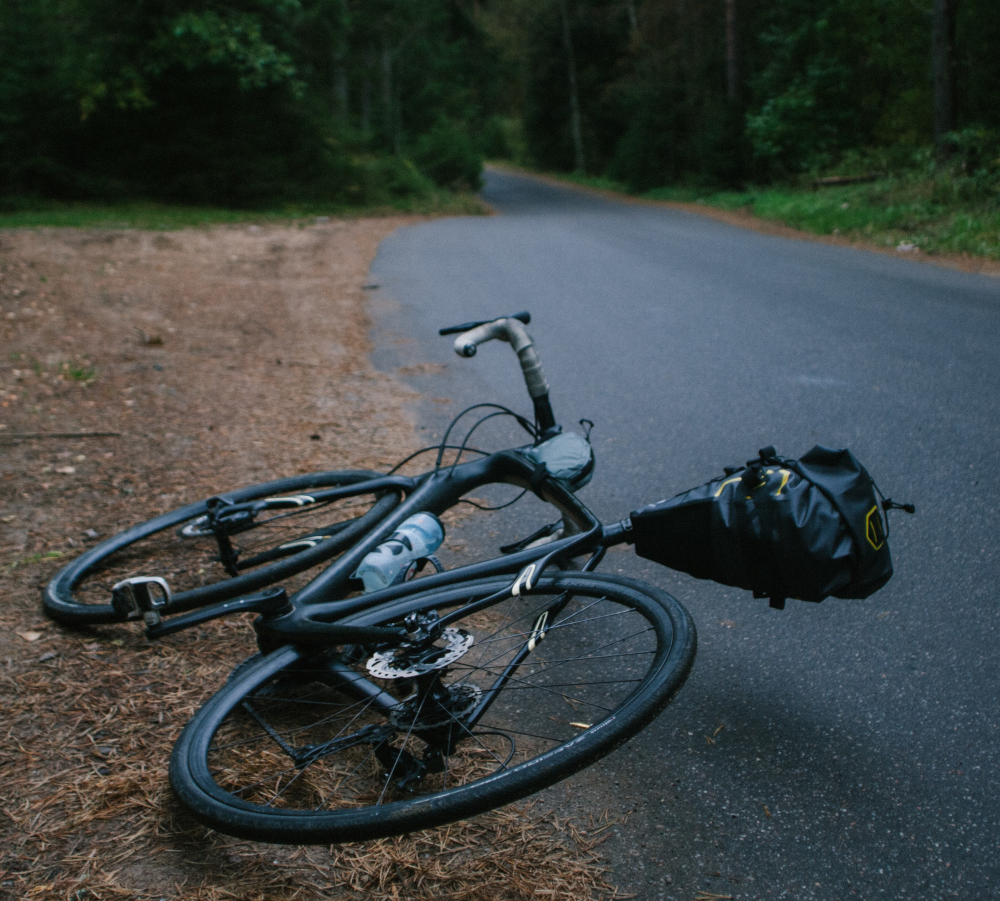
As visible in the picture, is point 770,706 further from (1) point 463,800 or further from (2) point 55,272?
(2) point 55,272

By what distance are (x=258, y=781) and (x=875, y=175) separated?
19100 mm

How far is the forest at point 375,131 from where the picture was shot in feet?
60.7

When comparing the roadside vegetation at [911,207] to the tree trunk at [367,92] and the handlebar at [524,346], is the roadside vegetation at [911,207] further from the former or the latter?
the tree trunk at [367,92]

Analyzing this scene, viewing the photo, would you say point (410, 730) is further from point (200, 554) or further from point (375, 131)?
point (375, 131)

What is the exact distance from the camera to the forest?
1850cm

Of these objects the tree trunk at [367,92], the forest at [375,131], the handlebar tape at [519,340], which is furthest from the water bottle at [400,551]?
the tree trunk at [367,92]

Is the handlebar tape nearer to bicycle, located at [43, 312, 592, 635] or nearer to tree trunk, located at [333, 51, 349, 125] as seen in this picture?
bicycle, located at [43, 312, 592, 635]

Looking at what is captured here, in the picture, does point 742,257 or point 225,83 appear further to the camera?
point 225,83

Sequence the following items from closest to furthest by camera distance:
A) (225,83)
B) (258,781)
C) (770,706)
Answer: (258,781) → (770,706) → (225,83)

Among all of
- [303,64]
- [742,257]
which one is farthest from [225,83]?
[742,257]

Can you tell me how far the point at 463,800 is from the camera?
1.61 metres

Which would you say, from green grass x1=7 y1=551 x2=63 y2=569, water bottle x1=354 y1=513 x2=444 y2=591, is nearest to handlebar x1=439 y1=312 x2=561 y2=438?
water bottle x1=354 y1=513 x2=444 y2=591

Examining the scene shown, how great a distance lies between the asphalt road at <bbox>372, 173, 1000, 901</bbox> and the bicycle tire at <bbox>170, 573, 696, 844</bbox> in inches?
10.7

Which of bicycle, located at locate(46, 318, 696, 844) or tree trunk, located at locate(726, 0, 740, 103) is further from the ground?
tree trunk, located at locate(726, 0, 740, 103)
